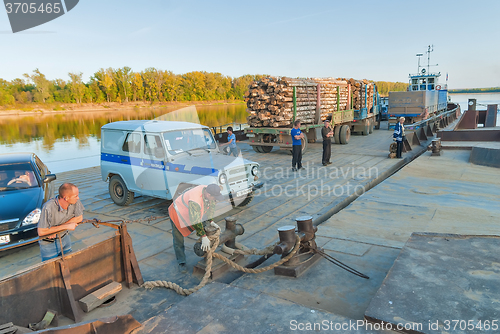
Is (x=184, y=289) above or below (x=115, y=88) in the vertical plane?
below

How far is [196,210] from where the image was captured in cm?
461

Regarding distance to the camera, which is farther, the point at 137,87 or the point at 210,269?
the point at 137,87

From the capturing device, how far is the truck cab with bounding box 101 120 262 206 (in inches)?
284

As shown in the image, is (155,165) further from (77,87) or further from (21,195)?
(77,87)

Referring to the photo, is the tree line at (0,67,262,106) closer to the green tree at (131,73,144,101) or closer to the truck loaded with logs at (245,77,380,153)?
the green tree at (131,73,144,101)

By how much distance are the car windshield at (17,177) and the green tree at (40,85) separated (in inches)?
3392

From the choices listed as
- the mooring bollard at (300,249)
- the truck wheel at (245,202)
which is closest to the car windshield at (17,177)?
the truck wheel at (245,202)

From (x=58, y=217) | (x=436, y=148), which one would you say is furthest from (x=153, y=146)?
(x=436, y=148)

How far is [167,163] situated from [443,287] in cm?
560

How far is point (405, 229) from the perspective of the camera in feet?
20.6

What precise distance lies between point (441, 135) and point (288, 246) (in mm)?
15817

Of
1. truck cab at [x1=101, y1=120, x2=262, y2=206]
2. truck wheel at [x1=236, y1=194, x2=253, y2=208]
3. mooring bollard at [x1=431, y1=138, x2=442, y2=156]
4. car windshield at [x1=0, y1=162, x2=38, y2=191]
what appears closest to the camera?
car windshield at [x1=0, y1=162, x2=38, y2=191]

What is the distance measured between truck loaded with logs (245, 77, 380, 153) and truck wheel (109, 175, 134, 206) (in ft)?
26.1

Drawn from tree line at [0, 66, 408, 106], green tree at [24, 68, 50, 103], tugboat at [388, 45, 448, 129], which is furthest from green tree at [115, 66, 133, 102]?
tugboat at [388, 45, 448, 129]
